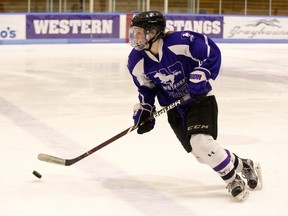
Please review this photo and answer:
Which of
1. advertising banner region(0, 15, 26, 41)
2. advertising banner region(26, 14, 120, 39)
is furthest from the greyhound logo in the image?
advertising banner region(0, 15, 26, 41)

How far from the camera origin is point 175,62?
3090 millimetres

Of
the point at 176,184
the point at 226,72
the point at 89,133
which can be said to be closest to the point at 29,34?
the point at 226,72

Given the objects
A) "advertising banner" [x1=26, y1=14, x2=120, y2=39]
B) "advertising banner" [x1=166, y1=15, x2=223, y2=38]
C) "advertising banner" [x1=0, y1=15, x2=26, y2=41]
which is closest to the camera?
"advertising banner" [x1=0, y1=15, x2=26, y2=41]

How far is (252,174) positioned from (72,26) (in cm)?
1034

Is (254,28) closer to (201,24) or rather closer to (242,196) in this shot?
(201,24)

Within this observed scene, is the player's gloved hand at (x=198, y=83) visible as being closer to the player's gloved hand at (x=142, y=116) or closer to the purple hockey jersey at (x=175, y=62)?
the purple hockey jersey at (x=175, y=62)

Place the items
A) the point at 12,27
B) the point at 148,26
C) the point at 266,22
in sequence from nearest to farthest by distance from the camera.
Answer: the point at 148,26, the point at 12,27, the point at 266,22

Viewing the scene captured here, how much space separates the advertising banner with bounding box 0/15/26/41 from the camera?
1232cm

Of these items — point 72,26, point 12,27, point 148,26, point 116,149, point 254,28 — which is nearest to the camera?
point 148,26

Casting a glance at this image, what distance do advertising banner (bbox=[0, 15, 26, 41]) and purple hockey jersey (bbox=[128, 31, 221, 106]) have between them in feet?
31.1

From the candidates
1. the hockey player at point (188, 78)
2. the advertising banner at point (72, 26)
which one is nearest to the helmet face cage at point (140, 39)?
the hockey player at point (188, 78)

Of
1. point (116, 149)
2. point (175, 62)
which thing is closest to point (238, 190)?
point (175, 62)

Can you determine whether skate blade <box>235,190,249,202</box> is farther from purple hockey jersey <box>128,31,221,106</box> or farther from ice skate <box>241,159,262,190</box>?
purple hockey jersey <box>128,31,221,106</box>

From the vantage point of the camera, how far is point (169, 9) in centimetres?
1633
